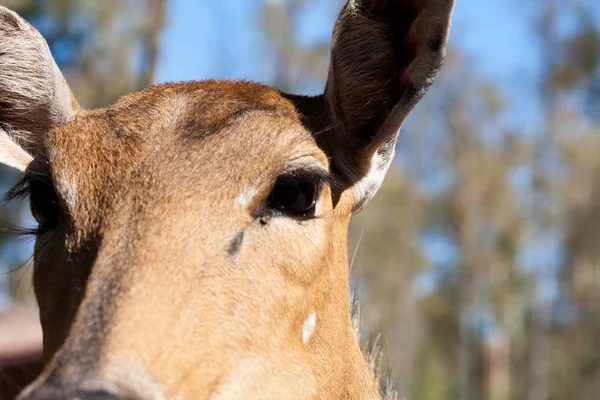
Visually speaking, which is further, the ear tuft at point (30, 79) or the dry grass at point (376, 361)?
the dry grass at point (376, 361)

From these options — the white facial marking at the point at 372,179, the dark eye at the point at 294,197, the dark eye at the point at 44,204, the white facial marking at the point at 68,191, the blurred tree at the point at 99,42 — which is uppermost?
the white facial marking at the point at 68,191

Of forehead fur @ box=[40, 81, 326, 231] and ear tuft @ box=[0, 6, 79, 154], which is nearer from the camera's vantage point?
forehead fur @ box=[40, 81, 326, 231]

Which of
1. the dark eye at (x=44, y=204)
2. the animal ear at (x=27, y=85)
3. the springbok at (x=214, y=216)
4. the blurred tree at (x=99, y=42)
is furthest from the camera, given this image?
the blurred tree at (x=99, y=42)

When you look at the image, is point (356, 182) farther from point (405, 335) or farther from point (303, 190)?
point (405, 335)

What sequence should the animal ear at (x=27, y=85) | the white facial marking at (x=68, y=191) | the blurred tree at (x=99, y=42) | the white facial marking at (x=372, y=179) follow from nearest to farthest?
1. the white facial marking at (x=68, y=191)
2. the white facial marking at (x=372, y=179)
3. the animal ear at (x=27, y=85)
4. the blurred tree at (x=99, y=42)

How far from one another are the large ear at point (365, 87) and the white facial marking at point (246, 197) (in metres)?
Result: 0.67

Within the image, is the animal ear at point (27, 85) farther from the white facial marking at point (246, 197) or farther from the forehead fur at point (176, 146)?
the white facial marking at point (246, 197)

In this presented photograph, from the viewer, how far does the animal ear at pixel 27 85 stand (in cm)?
→ 421

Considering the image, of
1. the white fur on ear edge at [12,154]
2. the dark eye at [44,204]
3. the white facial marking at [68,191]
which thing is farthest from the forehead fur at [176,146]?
the white fur on ear edge at [12,154]

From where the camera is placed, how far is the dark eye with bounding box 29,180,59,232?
3.50 metres

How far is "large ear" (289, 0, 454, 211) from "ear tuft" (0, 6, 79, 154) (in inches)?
54.3

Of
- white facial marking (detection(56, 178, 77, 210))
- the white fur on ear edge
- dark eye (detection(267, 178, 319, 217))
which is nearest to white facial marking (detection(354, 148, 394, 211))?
dark eye (detection(267, 178, 319, 217))

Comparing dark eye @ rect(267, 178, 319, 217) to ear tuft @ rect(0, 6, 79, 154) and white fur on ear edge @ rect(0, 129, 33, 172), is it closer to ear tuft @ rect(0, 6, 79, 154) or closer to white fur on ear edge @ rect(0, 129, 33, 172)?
ear tuft @ rect(0, 6, 79, 154)

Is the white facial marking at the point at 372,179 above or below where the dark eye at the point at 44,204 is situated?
below
